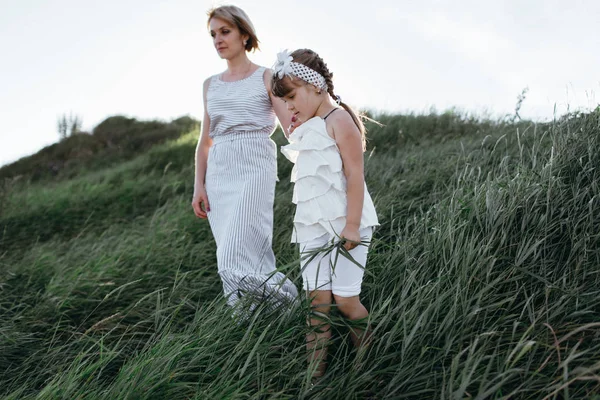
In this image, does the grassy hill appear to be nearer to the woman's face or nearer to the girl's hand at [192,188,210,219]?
the girl's hand at [192,188,210,219]

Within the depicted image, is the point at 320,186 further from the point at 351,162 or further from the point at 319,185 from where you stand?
the point at 351,162

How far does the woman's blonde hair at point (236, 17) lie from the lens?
3.04 metres

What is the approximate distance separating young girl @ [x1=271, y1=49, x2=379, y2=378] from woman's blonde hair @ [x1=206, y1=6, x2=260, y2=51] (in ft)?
3.13

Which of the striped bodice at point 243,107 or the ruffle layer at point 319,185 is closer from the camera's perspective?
the ruffle layer at point 319,185

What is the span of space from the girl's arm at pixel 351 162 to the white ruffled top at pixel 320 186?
1.7 inches

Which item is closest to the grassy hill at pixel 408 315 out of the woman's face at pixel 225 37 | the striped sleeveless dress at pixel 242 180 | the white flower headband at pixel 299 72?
the striped sleeveless dress at pixel 242 180

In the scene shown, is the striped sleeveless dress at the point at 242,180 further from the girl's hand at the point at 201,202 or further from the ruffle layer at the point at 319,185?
the ruffle layer at the point at 319,185

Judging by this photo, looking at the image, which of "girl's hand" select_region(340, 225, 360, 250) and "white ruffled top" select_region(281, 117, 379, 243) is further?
"white ruffled top" select_region(281, 117, 379, 243)

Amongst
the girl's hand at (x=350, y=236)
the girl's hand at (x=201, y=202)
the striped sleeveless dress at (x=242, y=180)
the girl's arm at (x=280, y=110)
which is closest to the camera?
the girl's hand at (x=350, y=236)

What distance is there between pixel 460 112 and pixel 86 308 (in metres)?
6.22

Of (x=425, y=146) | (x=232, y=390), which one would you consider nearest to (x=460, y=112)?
(x=425, y=146)

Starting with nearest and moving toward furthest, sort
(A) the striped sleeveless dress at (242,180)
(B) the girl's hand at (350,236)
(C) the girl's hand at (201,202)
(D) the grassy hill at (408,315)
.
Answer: (D) the grassy hill at (408,315) → (B) the girl's hand at (350,236) → (A) the striped sleeveless dress at (242,180) → (C) the girl's hand at (201,202)

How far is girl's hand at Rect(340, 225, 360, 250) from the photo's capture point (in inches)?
79.9

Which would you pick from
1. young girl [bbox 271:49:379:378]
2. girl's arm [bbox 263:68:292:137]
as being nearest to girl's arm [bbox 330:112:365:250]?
young girl [bbox 271:49:379:378]
